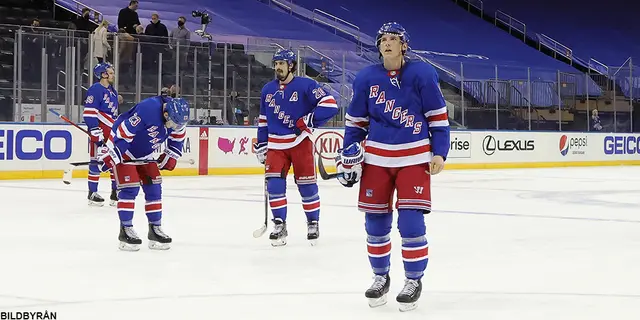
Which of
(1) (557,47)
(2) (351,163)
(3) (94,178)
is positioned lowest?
(3) (94,178)

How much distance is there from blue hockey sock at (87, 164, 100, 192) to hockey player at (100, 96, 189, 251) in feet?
10.5

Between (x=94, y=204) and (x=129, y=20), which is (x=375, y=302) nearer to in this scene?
(x=94, y=204)

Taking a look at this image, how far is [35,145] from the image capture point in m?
12.9

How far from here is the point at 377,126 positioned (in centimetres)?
407

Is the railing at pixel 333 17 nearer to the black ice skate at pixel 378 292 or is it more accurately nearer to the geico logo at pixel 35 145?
the geico logo at pixel 35 145

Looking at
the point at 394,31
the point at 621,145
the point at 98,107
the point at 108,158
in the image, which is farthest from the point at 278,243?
the point at 621,145

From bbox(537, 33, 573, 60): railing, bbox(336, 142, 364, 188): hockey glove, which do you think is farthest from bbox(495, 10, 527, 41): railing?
bbox(336, 142, 364, 188): hockey glove

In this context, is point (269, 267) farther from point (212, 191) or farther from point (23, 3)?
point (23, 3)

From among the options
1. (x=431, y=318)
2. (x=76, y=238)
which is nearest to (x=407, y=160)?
(x=431, y=318)

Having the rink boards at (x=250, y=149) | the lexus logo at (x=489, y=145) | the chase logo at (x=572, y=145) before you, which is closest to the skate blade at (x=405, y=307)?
the rink boards at (x=250, y=149)

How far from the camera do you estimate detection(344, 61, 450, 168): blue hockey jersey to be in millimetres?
3979

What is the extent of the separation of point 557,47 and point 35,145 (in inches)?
715

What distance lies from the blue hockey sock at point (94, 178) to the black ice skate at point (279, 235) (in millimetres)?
3479

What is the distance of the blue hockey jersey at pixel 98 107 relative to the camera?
28.9 feet
